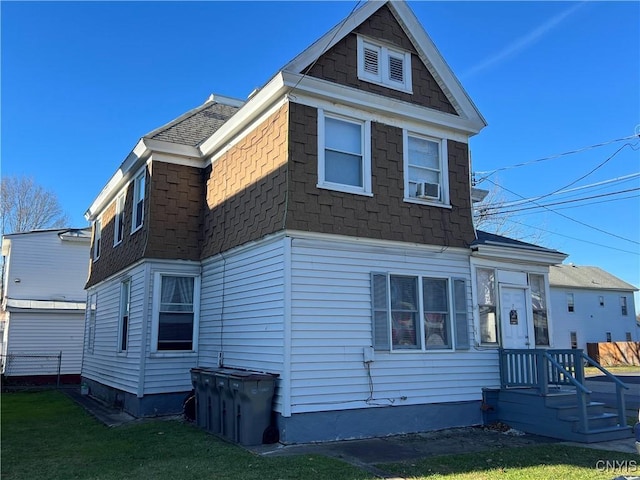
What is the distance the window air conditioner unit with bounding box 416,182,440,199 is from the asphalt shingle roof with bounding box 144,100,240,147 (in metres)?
5.11

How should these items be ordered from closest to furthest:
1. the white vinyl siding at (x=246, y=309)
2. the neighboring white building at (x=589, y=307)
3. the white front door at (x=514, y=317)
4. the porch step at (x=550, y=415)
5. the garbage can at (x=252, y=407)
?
the garbage can at (x=252, y=407) < the white vinyl siding at (x=246, y=309) < the porch step at (x=550, y=415) < the white front door at (x=514, y=317) < the neighboring white building at (x=589, y=307)

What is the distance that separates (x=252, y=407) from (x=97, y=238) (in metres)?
12.1

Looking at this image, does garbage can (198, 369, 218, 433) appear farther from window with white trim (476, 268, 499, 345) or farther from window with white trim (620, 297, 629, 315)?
window with white trim (620, 297, 629, 315)

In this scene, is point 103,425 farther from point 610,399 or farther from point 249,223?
point 610,399

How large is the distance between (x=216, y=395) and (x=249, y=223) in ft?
10.7

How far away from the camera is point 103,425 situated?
35.8 feet

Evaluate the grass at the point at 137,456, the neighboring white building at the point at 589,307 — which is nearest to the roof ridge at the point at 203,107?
the grass at the point at 137,456

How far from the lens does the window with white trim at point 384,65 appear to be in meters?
10.6

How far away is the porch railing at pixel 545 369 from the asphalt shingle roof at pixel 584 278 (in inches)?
1175

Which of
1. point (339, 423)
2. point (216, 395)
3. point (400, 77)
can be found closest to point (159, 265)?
point (216, 395)

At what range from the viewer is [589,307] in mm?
40594

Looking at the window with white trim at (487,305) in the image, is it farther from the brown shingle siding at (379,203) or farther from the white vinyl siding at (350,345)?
the brown shingle siding at (379,203)

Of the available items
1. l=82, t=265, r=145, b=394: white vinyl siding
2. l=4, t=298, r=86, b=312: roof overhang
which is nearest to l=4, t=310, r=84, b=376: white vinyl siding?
l=4, t=298, r=86, b=312: roof overhang

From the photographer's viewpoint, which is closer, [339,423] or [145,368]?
[339,423]
